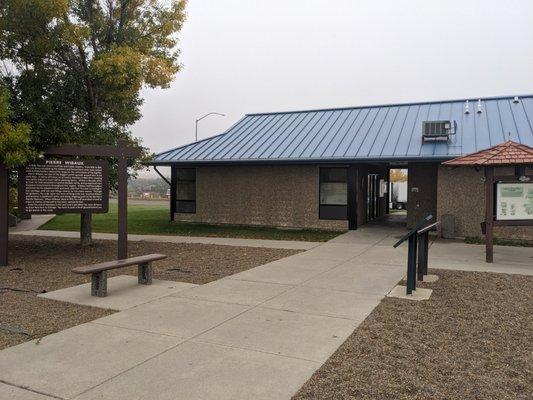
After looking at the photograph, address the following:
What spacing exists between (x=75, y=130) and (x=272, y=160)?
7.93 meters

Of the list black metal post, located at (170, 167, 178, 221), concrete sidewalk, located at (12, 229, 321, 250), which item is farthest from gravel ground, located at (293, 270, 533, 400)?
black metal post, located at (170, 167, 178, 221)

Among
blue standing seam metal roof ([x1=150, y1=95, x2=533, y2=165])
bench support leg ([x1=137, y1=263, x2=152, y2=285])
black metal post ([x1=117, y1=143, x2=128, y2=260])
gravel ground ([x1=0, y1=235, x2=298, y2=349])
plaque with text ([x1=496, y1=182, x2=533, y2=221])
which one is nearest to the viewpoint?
gravel ground ([x1=0, y1=235, x2=298, y2=349])

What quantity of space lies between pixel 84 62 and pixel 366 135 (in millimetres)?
10838

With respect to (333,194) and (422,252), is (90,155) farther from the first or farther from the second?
(333,194)

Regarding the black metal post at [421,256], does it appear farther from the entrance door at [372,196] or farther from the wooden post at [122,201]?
the entrance door at [372,196]

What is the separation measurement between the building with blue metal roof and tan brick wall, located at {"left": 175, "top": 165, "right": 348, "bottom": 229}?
0.04 m

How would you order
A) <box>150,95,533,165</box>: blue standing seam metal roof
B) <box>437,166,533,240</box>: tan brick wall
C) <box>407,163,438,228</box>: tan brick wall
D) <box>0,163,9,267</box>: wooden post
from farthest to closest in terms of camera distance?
<box>407,163,438,228</box>: tan brick wall
<box>150,95,533,165</box>: blue standing seam metal roof
<box>437,166,533,240</box>: tan brick wall
<box>0,163,9,267</box>: wooden post

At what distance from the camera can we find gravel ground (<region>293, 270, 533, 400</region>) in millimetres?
4156

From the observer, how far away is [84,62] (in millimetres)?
13797

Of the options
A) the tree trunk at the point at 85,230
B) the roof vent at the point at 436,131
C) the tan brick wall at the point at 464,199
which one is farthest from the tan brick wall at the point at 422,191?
the tree trunk at the point at 85,230

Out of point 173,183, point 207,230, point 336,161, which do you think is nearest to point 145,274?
point 207,230

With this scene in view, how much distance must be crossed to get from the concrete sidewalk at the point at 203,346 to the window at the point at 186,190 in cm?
1353

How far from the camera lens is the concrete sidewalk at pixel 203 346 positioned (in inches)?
166

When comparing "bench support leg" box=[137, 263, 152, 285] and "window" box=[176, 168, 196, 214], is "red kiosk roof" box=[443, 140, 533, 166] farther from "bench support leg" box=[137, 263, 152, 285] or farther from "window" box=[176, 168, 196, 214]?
"window" box=[176, 168, 196, 214]
